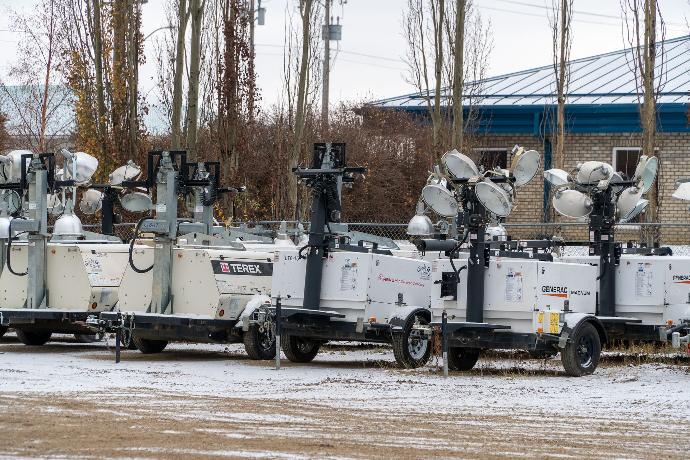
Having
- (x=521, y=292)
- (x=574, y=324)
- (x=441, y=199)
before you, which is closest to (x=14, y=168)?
(x=441, y=199)

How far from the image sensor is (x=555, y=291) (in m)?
19.3

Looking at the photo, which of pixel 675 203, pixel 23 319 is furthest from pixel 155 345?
pixel 675 203

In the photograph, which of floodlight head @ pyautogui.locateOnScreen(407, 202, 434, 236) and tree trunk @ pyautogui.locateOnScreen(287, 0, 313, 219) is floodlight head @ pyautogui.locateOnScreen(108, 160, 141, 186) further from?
tree trunk @ pyautogui.locateOnScreen(287, 0, 313, 219)

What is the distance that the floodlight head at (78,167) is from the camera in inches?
931

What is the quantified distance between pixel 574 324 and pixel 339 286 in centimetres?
342

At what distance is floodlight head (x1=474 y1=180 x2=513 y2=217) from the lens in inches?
756

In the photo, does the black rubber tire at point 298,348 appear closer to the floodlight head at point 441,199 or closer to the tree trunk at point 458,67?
the floodlight head at point 441,199

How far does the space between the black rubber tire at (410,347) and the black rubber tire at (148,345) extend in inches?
189

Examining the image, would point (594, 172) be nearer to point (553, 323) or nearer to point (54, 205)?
point (553, 323)

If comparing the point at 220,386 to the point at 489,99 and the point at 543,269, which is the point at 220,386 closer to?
the point at 543,269

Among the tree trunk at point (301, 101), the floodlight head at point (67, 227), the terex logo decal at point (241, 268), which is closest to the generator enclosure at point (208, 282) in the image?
the terex logo decal at point (241, 268)

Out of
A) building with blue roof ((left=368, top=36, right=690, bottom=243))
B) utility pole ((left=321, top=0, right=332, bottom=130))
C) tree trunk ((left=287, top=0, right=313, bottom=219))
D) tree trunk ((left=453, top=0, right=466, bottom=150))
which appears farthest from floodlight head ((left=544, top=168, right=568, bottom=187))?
utility pole ((left=321, top=0, right=332, bottom=130))

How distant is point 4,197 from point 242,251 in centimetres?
443

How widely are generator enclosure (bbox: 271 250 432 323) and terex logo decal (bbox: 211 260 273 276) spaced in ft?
3.03
